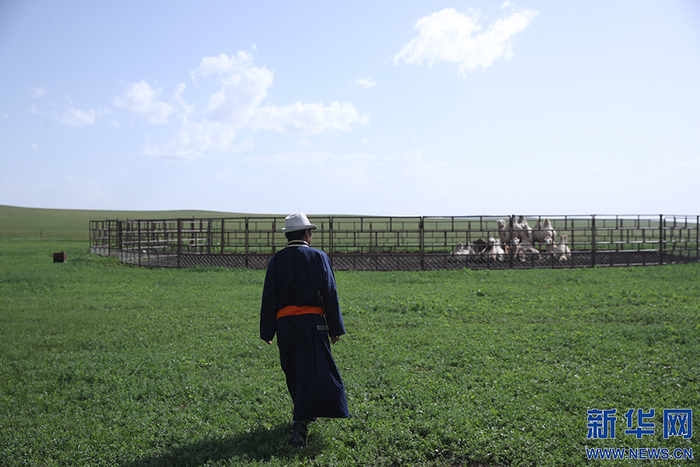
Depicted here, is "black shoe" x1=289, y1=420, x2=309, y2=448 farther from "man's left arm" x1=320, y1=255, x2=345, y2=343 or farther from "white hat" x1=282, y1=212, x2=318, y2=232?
"white hat" x1=282, y1=212, x2=318, y2=232

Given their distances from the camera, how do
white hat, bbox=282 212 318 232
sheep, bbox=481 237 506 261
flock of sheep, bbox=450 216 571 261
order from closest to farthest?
white hat, bbox=282 212 318 232, sheep, bbox=481 237 506 261, flock of sheep, bbox=450 216 571 261

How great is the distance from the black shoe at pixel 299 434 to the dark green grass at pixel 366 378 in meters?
0.07

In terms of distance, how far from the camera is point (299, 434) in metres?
3.78

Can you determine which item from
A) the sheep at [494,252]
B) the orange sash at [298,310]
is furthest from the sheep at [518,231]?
the orange sash at [298,310]

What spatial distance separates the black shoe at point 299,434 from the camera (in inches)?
148

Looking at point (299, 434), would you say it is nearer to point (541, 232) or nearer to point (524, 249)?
point (524, 249)

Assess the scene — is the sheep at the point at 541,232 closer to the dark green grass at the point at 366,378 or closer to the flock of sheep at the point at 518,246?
the flock of sheep at the point at 518,246

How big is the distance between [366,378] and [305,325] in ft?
5.75

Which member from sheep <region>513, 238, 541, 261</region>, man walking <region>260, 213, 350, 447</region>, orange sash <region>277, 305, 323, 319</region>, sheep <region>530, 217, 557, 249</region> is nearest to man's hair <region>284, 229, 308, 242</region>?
man walking <region>260, 213, 350, 447</region>

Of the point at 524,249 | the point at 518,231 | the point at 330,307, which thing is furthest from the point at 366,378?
the point at 524,249

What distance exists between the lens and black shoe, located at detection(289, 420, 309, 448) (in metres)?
3.76

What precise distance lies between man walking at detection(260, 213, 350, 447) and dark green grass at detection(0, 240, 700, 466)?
0.35 meters

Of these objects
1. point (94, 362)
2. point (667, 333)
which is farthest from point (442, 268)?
point (94, 362)

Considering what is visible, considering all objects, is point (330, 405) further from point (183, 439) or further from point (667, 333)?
point (667, 333)
